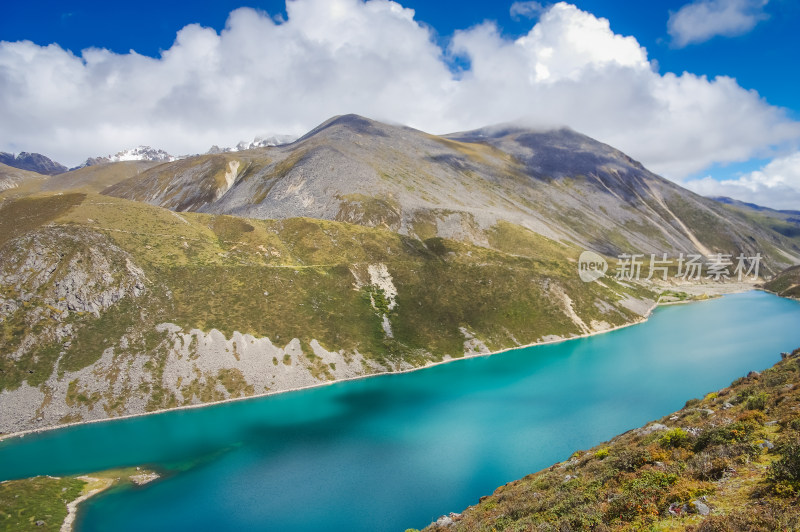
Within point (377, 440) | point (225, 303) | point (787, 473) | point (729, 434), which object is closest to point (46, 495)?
point (377, 440)

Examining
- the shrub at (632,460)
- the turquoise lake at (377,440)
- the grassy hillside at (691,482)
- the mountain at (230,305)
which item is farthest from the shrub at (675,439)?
the mountain at (230,305)

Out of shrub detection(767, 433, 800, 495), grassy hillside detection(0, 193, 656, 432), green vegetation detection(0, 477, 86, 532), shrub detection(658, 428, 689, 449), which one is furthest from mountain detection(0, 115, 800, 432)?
shrub detection(767, 433, 800, 495)

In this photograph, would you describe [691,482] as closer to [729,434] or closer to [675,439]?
[729,434]

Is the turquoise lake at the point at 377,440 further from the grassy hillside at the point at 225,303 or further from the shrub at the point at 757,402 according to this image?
the shrub at the point at 757,402

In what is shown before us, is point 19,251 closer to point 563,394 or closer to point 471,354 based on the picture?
point 471,354

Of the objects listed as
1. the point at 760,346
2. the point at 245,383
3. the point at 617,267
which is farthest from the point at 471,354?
the point at 617,267

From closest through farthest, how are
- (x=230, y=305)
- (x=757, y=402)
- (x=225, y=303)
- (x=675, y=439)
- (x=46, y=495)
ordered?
(x=675, y=439), (x=757, y=402), (x=46, y=495), (x=230, y=305), (x=225, y=303)
